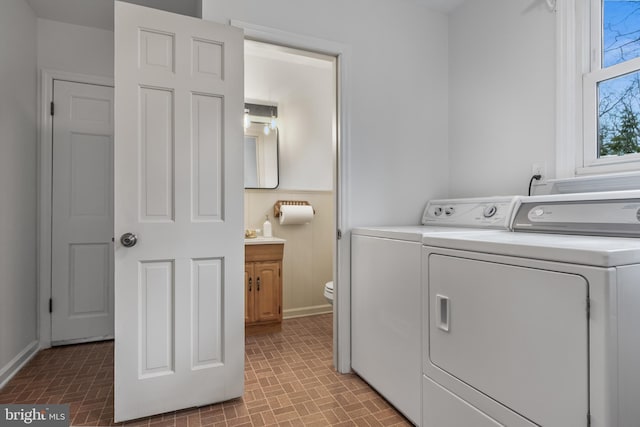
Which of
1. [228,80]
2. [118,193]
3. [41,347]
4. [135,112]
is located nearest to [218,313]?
[118,193]

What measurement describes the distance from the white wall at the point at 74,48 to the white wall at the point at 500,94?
2743mm

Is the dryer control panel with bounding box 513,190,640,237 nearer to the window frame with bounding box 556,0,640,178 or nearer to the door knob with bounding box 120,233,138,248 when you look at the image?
the window frame with bounding box 556,0,640,178

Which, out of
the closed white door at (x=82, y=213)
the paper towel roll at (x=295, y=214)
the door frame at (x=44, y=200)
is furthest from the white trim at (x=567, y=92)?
the door frame at (x=44, y=200)

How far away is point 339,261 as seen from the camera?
7.16ft

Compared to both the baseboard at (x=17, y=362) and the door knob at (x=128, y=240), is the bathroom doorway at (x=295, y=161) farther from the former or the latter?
the baseboard at (x=17, y=362)

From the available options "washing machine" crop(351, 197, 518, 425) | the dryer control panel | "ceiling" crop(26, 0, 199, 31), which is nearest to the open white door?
"washing machine" crop(351, 197, 518, 425)

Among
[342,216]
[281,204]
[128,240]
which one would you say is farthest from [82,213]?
[342,216]

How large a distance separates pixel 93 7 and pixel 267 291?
2505mm

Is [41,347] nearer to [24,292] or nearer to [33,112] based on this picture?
[24,292]

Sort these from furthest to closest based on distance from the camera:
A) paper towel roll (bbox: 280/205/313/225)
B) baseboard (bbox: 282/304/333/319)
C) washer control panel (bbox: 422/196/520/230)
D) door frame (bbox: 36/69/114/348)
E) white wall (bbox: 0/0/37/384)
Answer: baseboard (bbox: 282/304/333/319) → paper towel roll (bbox: 280/205/313/225) → door frame (bbox: 36/69/114/348) → white wall (bbox: 0/0/37/384) → washer control panel (bbox: 422/196/520/230)

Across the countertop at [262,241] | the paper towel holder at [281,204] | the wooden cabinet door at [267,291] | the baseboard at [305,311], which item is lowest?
the baseboard at [305,311]

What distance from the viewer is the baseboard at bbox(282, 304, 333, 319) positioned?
3342mm

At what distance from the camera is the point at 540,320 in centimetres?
103

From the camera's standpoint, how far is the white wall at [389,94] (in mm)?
2172
